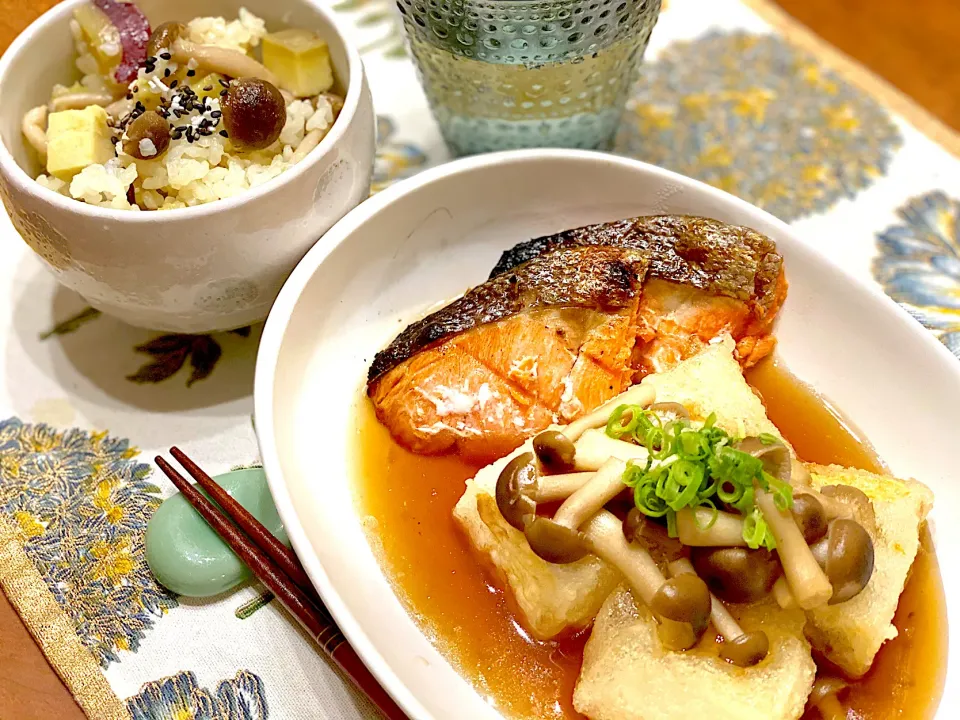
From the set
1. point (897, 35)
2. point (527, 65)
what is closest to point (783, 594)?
point (527, 65)

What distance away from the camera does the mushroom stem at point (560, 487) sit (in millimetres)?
1745

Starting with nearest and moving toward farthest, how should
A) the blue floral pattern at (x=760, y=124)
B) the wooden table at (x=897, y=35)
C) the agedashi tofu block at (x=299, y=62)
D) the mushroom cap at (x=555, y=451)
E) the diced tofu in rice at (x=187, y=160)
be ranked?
the mushroom cap at (x=555, y=451) → the diced tofu in rice at (x=187, y=160) → the agedashi tofu block at (x=299, y=62) → the blue floral pattern at (x=760, y=124) → the wooden table at (x=897, y=35)

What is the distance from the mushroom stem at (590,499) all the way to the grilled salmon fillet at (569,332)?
0.43m

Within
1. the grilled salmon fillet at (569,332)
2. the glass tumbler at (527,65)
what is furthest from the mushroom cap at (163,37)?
the grilled salmon fillet at (569,332)

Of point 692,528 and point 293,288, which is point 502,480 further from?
point 293,288

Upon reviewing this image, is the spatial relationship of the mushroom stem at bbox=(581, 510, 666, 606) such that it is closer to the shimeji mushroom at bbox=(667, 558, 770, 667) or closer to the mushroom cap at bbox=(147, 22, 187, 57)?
the shimeji mushroom at bbox=(667, 558, 770, 667)

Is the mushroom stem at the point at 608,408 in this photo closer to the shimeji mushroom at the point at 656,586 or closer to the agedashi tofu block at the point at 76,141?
the shimeji mushroom at the point at 656,586

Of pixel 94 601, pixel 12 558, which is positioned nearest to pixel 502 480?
pixel 94 601

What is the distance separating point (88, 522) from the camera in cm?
209

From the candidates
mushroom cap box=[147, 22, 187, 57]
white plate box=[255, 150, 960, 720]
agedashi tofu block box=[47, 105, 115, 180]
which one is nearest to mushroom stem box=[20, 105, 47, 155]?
agedashi tofu block box=[47, 105, 115, 180]

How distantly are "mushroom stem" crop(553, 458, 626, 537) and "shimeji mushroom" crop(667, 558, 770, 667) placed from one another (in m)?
0.18

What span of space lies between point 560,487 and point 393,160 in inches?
64.1

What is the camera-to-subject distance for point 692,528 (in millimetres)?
1603

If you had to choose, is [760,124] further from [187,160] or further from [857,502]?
[187,160]
